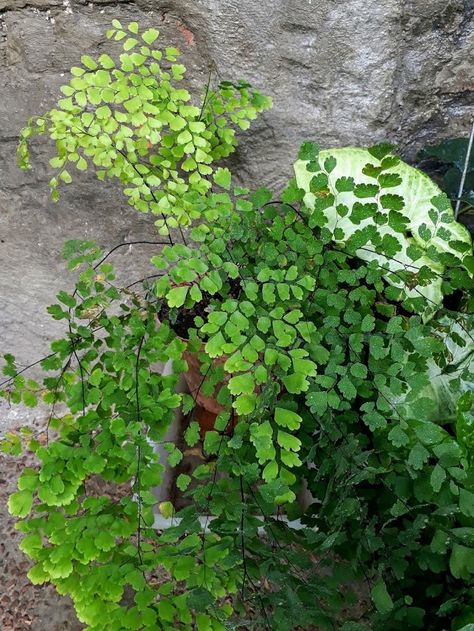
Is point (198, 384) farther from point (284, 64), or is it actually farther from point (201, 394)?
point (284, 64)

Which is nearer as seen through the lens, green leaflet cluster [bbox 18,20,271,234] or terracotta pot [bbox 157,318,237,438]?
green leaflet cluster [bbox 18,20,271,234]

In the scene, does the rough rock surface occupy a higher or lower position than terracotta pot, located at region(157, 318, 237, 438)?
higher

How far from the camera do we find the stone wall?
1179mm

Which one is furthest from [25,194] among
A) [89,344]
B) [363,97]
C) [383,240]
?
[383,240]

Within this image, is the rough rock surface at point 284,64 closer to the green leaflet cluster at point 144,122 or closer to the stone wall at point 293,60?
the stone wall at point 293,60

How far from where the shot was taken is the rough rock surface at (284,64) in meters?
1.18

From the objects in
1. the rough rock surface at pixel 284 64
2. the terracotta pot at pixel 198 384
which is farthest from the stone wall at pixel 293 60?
the terracotta pot at pixel 198 384

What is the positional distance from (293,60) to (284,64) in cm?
2

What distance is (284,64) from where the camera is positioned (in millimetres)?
Result: 1234

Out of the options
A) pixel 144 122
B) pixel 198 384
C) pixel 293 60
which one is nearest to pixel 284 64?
pixel 293 60

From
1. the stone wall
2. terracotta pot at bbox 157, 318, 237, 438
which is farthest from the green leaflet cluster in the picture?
terracotta pot at bbox 157, 318, 237, 438

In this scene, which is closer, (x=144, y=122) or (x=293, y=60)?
(x=144, y=122)

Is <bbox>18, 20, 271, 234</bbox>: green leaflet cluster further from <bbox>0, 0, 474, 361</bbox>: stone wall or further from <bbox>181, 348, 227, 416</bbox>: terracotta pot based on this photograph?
<bbox>181, 348, 227, 416</bbox>: terracotta pot

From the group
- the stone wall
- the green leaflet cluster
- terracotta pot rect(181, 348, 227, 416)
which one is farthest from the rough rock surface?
terracotta pot rect(181, 348, 227, 416)
